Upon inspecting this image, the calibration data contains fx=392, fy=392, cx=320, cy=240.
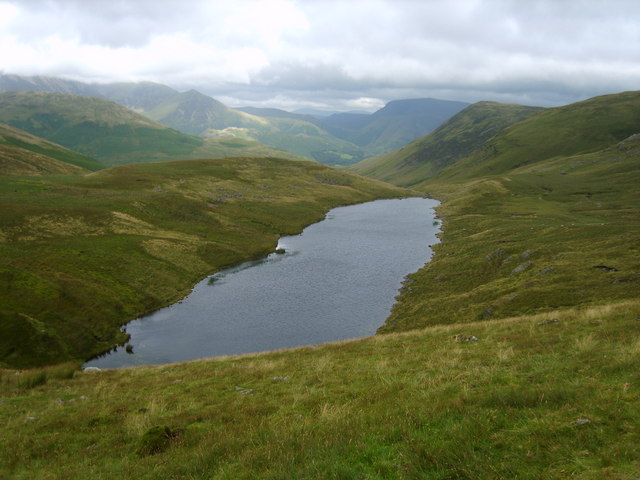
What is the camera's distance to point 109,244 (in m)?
77.4

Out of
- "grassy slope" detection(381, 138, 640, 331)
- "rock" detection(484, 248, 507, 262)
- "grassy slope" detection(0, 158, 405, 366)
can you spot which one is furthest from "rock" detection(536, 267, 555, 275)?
"grassy slope" detection(0, 158, 405, 366)

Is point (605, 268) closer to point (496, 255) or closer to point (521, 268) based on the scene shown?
point (521, 268)

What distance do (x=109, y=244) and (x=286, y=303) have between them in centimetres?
3971

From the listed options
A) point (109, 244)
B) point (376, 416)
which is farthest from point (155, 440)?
point (109, 244)

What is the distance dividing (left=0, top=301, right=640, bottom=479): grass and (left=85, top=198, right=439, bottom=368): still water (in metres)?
24.1

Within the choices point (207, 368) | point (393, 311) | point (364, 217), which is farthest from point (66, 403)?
point (364, 217)

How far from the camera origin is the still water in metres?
50.1

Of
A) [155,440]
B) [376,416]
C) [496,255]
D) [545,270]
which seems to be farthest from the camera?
[496,255]

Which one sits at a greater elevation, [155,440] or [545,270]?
[155,440]

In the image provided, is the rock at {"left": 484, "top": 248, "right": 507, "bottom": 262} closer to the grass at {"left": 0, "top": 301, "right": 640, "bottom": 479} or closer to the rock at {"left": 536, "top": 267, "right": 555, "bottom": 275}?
the rock at {"left": 536, "top": 267, "right": 555, "bottom": 275}

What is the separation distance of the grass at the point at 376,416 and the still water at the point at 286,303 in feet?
79.2

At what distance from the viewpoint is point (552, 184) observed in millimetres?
166000

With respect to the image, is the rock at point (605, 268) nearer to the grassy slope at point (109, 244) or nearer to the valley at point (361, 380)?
the valley at point (361, 380)

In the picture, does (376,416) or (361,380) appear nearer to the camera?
(376,416)
